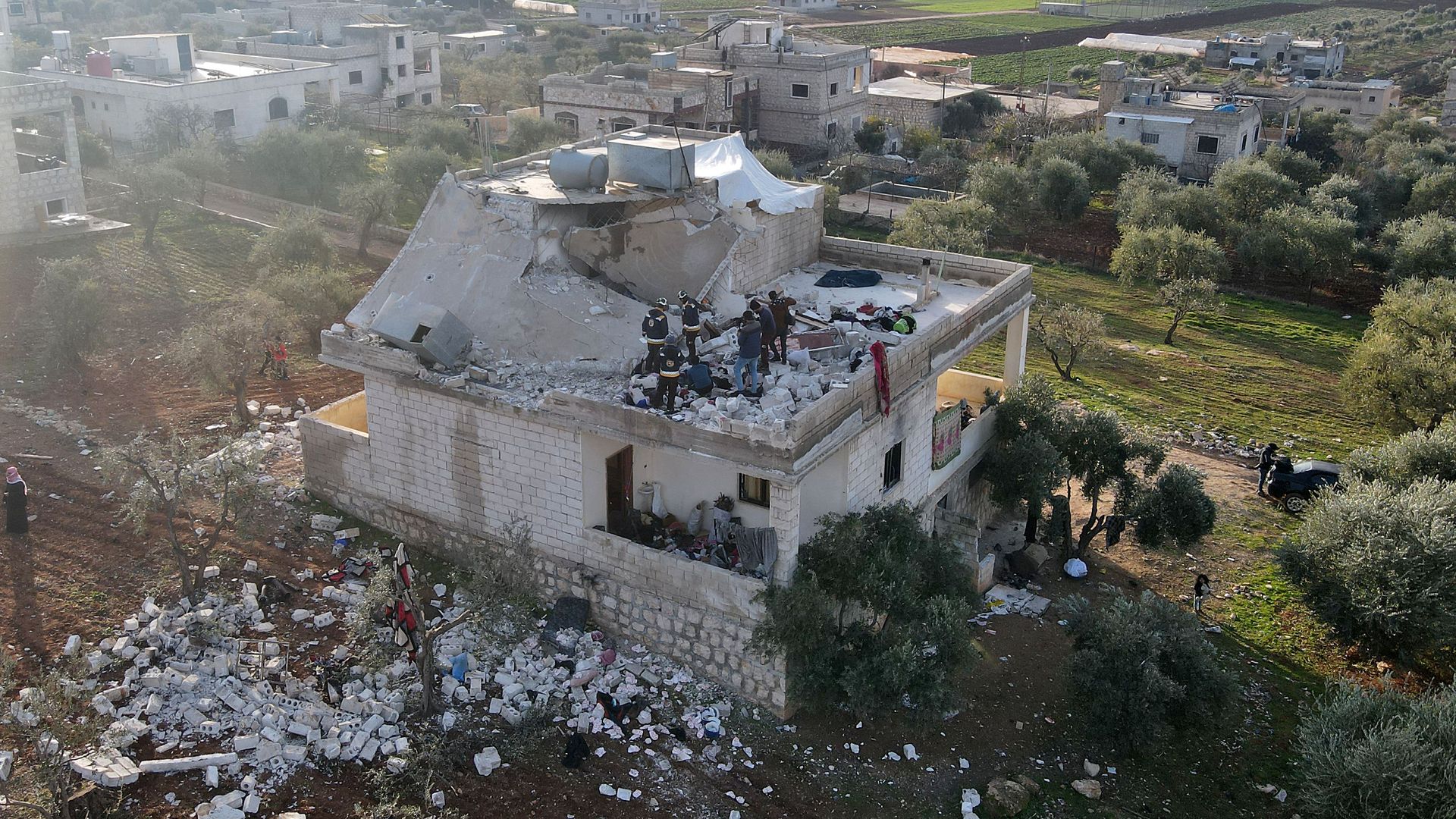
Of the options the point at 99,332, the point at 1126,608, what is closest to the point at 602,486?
the point at 1126,608

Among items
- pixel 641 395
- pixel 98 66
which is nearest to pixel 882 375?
pixel 641 395

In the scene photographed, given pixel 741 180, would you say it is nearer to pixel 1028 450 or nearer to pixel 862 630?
pixel 1028 450

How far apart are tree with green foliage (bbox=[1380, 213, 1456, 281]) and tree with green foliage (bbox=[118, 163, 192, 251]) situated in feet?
125

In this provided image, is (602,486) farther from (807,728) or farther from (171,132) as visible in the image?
(171,132)

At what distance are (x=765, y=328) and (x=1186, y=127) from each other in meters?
41.7

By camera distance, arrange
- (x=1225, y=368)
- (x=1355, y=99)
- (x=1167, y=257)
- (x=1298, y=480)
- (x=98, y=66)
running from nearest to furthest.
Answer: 1. (x=1298, y=480)
2. (x=1225, y=368)
3. (x=1167, y=257)
4. (x=98, y=66)
5. (x=1355, y=99)

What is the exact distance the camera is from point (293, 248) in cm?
3347

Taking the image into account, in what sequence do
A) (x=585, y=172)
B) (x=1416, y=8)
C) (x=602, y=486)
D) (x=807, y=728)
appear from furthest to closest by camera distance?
(x=1416, y=8), (x=585, y=172), (x=602, y=486), (x=807, y=728)

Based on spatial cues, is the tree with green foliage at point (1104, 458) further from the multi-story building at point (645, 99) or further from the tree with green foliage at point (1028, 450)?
the multi-story building at point (645, 99)

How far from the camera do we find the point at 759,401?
683 inches

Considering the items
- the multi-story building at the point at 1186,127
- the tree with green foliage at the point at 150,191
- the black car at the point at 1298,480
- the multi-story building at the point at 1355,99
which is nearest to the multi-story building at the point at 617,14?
the multi-story building at the point at 1355,99

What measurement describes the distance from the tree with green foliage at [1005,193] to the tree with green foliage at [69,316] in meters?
29.4

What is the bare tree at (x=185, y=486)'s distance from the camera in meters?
17.8

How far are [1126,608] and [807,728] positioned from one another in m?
4.80
